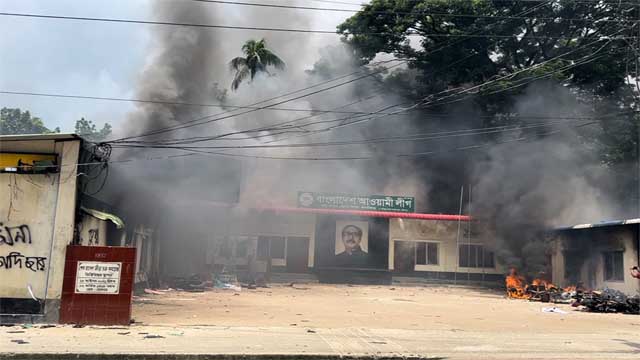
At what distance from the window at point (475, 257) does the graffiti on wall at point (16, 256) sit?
2327 centimetres

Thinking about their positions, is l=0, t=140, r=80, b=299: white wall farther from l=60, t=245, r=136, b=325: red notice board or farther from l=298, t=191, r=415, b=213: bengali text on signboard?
l=298, t=191, r=415, b=213: bengali text on signboard

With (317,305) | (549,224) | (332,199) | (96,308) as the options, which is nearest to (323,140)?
(332,199)

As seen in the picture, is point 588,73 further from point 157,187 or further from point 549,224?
point 157,187

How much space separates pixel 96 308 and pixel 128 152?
22.4 ft

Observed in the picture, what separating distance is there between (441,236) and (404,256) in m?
2.32

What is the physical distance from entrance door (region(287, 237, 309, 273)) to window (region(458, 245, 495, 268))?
8327 mm

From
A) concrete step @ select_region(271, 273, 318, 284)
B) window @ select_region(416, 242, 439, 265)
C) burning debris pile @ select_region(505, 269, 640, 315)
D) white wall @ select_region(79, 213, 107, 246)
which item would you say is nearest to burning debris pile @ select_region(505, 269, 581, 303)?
burning debris pile @ select_region(505, 269, 640, 315)

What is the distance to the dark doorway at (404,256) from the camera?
96.1 feet

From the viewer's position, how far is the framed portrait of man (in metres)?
29.1

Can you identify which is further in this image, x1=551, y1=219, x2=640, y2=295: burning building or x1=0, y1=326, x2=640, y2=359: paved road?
x1=551, y1=219, x2=640, y2=295: burning building

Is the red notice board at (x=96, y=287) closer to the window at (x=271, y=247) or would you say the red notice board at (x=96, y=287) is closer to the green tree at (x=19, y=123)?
the window at (x=271, y=247)

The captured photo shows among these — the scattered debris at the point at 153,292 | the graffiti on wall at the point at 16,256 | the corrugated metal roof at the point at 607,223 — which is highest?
the corrugated metal roof at the point at 607,223

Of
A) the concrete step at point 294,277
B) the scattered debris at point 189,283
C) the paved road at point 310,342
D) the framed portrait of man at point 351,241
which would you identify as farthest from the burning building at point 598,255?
the scattered debris at point 189,283

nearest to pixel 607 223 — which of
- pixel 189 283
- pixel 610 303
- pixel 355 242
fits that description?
pixel 610 303
